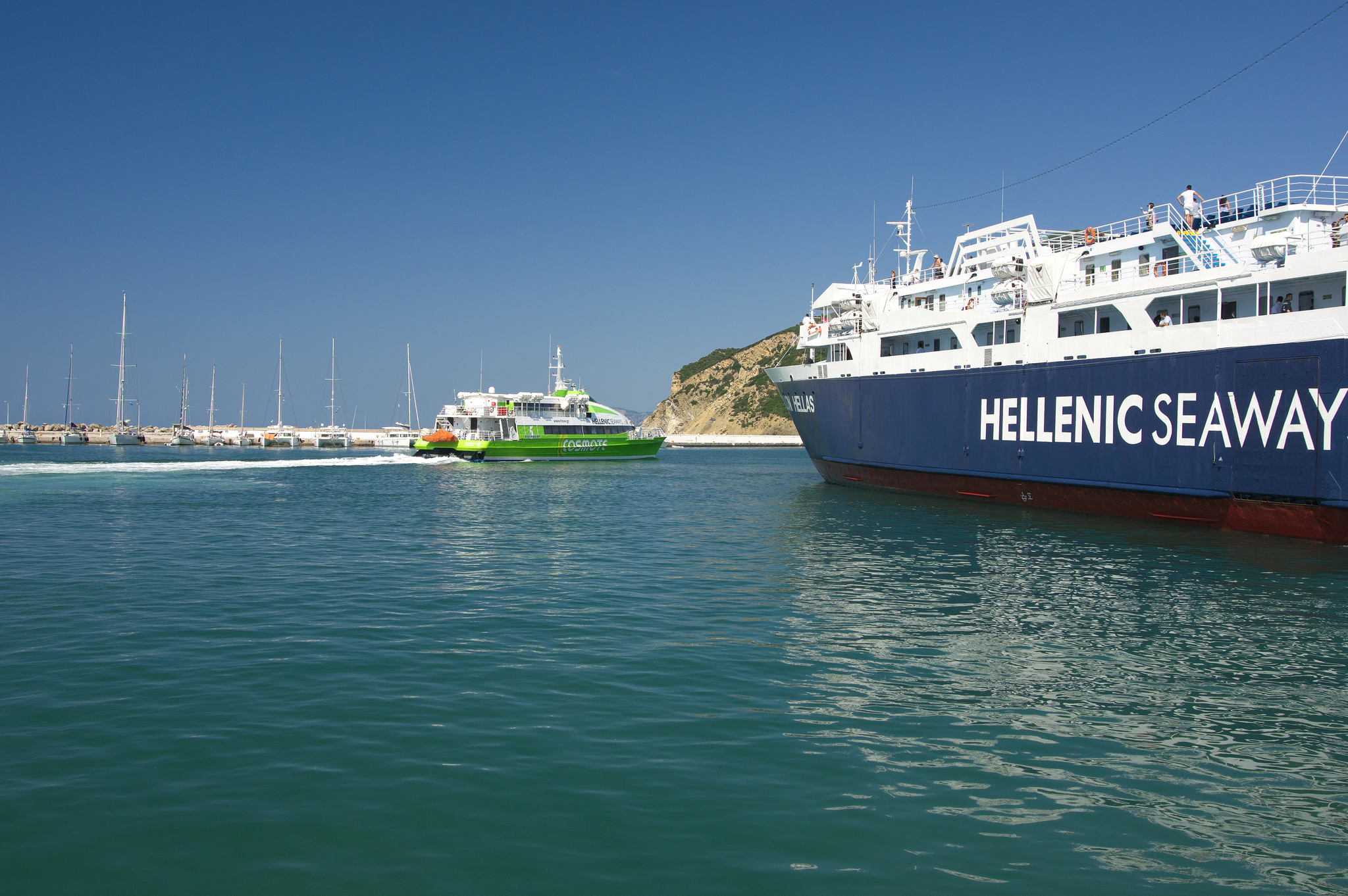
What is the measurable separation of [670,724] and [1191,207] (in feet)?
86.4

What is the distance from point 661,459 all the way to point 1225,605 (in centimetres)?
6787

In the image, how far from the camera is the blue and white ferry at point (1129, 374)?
20.8m

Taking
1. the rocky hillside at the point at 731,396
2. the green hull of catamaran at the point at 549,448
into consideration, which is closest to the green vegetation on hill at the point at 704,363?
the rocky hillside at the point at 731,396

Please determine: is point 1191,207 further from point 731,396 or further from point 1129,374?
point 731,396

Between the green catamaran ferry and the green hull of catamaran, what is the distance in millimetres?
54

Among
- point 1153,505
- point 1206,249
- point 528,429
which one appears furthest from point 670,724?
point 528,429

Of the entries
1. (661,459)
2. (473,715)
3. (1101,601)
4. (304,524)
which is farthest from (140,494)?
(661,459)

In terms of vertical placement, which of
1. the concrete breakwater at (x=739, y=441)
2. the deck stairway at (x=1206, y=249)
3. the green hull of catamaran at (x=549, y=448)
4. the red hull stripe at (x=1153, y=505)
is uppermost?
the deck stairway at (x=1206, y=249)

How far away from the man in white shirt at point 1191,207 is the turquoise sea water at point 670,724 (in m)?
12.6

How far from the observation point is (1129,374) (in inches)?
973

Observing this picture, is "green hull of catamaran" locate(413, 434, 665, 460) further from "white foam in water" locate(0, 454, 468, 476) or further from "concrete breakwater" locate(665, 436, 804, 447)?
"concrete breakwater" locate(665, 436, 804, 447)

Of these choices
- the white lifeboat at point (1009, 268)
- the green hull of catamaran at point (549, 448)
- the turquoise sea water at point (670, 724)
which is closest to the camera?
the turquoise sea water at point (670, 724)

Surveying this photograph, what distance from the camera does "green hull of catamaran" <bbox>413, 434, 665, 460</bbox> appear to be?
65125 mm

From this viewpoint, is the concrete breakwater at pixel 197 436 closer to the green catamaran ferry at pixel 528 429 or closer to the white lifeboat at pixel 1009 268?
the green catamaran ferry at pixel 528 429
